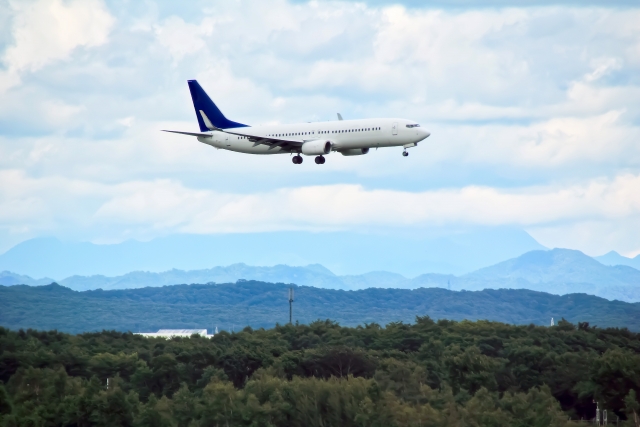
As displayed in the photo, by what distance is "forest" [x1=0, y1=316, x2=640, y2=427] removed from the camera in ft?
281

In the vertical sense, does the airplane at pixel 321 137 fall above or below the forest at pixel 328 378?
above

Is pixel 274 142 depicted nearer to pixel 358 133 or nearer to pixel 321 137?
pixel 321 137

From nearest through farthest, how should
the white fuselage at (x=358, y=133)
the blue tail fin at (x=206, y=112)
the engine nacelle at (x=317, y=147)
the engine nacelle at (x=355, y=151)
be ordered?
the white fuselage at (x=358, y=133) → the engine nacelle at (x=317, y=147) → the engine nacelle at (x=355, y=151) → the blue tail fin at (x=206, y=112)

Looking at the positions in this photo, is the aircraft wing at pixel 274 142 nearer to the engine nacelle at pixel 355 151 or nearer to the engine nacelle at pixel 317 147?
the engine nacelle at pixel 317 147

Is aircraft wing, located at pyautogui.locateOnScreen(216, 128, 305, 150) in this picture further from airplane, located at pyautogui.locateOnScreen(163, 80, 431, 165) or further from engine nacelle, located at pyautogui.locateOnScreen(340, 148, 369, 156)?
engine nacelle, located at pyautogui.locateOnScreen(340, 148, 369, 156)

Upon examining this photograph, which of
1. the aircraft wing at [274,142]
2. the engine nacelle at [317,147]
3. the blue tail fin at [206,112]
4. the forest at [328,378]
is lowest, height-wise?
the forest at [328,378]

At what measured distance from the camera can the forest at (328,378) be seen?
8550 cm

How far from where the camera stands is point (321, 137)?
105 m

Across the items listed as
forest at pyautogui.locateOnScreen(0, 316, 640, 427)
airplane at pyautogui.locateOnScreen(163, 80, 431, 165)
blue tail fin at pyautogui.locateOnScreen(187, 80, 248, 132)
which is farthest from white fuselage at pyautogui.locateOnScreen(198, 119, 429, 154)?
forest at pyautogui.locateOnScreen(0, 316, 640, 427)

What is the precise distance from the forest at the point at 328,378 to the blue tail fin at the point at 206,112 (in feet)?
84.2

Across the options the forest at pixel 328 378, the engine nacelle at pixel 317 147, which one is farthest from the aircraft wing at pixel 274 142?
the forest at pixel 328 378

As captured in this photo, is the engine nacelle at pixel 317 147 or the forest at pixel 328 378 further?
the engine nacelle at pixel 317 147

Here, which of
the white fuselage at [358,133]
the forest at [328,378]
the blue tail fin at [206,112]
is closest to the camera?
the forest at [328,378]

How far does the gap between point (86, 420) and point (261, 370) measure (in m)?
31.8
